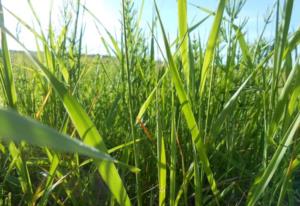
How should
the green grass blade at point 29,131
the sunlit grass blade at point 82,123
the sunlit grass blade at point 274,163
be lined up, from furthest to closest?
the sunlit grass blade at point 274,163
the sunlit grass blade at point 82,123
the green grass blade at point 29,131

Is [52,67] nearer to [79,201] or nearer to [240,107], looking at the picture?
[79,201]

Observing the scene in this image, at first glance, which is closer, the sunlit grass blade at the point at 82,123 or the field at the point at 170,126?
the sunlit grass blade at the point at 82,123

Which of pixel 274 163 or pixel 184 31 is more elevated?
pixel 184 31

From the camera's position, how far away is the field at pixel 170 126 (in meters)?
0.60

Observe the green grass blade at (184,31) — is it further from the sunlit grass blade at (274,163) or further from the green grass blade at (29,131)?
the green grass blade at (29,131)

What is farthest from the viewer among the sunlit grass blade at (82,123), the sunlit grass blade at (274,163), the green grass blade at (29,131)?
the sunlit grass blade at (274,163)

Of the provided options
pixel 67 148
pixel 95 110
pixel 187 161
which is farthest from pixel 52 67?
pixel 67 148

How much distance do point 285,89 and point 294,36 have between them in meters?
0.11

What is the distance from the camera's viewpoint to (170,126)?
2.81 ft

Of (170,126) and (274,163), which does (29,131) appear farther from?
(170,126)

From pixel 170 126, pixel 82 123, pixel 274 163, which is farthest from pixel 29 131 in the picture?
pixel 170 126

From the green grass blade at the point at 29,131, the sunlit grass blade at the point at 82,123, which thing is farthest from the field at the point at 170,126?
the green grass blade at the point at 29,131

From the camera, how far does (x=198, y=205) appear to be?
65cm

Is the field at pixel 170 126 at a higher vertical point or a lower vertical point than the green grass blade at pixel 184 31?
lower
